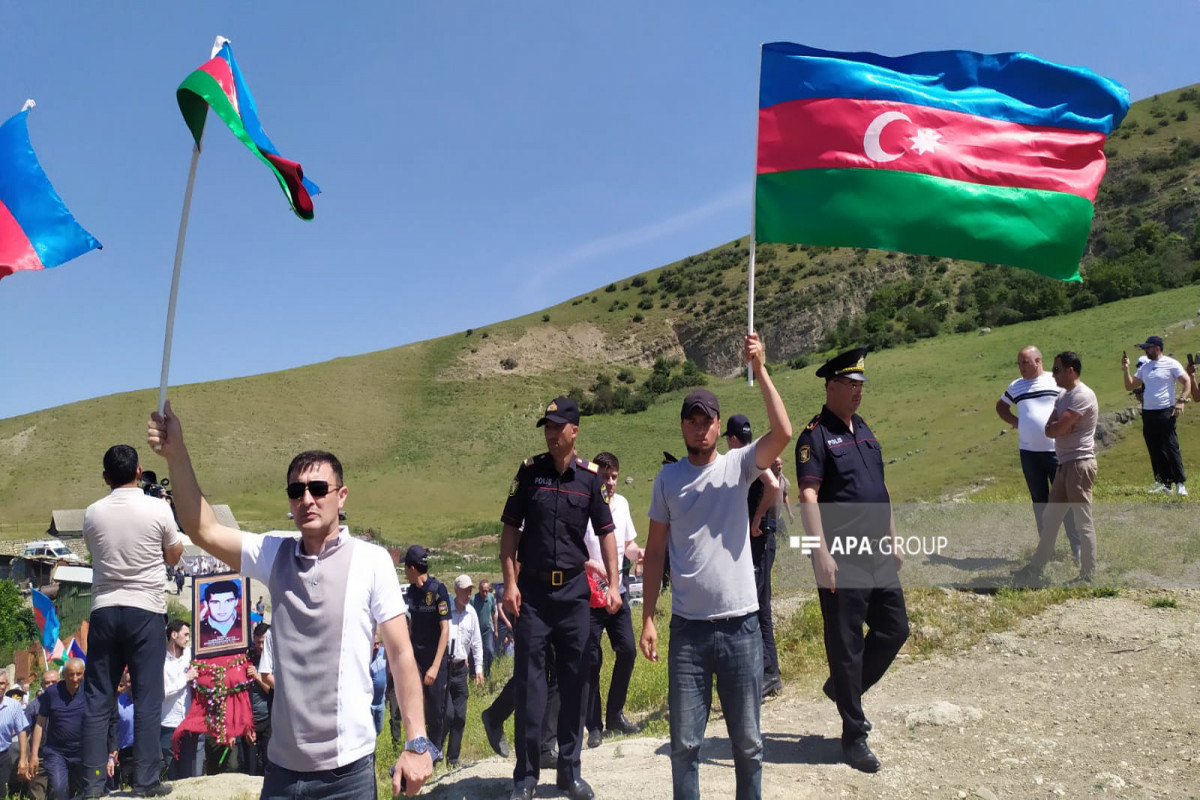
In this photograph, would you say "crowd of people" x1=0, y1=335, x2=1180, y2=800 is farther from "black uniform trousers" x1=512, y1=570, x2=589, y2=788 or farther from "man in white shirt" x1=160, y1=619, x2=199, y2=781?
"man in white shirt" x1=160, y1=619, x2=199, y2=781

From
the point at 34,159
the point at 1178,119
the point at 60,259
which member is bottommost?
the point at 60,259

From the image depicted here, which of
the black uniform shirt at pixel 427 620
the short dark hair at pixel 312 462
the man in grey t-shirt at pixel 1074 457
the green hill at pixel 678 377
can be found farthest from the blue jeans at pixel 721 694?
the green hill at pixel 678 377

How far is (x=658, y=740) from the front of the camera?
6.37 metres

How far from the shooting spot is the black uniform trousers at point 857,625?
17.4 ft

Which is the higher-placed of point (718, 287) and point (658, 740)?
point (718, 287)

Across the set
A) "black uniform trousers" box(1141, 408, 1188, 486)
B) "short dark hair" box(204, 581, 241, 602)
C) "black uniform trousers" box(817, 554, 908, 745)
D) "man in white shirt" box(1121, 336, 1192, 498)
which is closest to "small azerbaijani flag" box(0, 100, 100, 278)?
"black uniform trousers" box(817, 554, 908, 745)

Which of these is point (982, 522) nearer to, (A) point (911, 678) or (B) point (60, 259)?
(A) point (911, 678)

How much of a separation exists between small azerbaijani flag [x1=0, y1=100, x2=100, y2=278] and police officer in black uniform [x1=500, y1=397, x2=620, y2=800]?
3174 mm

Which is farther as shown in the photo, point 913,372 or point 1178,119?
point 1178,119

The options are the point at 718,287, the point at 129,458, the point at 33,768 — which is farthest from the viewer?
the point at 718,287

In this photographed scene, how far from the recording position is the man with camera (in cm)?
535

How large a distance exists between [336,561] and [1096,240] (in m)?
88.9

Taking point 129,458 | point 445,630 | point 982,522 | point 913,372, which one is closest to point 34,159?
point 129,458

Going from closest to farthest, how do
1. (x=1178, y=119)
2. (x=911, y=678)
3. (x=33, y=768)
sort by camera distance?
(x=911, y=678) < (x=33, y=768) < (x=1178, y=119)
